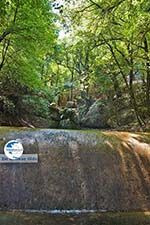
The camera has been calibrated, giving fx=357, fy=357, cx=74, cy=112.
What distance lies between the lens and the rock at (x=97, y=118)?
21.1 metres

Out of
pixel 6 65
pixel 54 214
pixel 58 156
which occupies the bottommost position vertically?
pixel 54 214

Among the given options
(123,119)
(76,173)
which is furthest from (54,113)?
(76,173)

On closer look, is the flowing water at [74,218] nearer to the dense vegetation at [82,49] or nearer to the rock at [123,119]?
the dense vegetation at [82,49]

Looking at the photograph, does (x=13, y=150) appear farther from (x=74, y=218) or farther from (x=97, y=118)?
(x=97, y=118)

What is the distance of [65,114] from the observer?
881 inches

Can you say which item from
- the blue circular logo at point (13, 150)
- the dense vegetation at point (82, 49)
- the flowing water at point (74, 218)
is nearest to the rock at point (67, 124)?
the dense vegetation at point (82, 49)

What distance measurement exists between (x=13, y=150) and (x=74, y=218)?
77.6 inches

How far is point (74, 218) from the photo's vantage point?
20.5 ft

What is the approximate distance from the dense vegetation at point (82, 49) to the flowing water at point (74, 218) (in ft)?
14.8

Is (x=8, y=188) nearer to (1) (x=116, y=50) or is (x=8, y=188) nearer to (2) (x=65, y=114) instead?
(1) (x=116, y=50)

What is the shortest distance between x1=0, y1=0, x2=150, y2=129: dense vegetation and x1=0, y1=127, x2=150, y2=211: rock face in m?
3.09

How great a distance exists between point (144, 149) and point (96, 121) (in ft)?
43.8

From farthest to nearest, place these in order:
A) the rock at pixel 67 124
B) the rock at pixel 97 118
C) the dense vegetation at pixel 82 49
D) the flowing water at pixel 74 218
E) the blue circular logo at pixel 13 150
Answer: the rock at pixel 67 124 → the rock at pixel 97 118 → the dense vegetation at pixel 82 49 → the blue circular logo at pixel 13 150 → the flowing water at pixel 74 218

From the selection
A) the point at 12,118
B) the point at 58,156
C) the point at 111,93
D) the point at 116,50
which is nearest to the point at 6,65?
the point at 12,118
